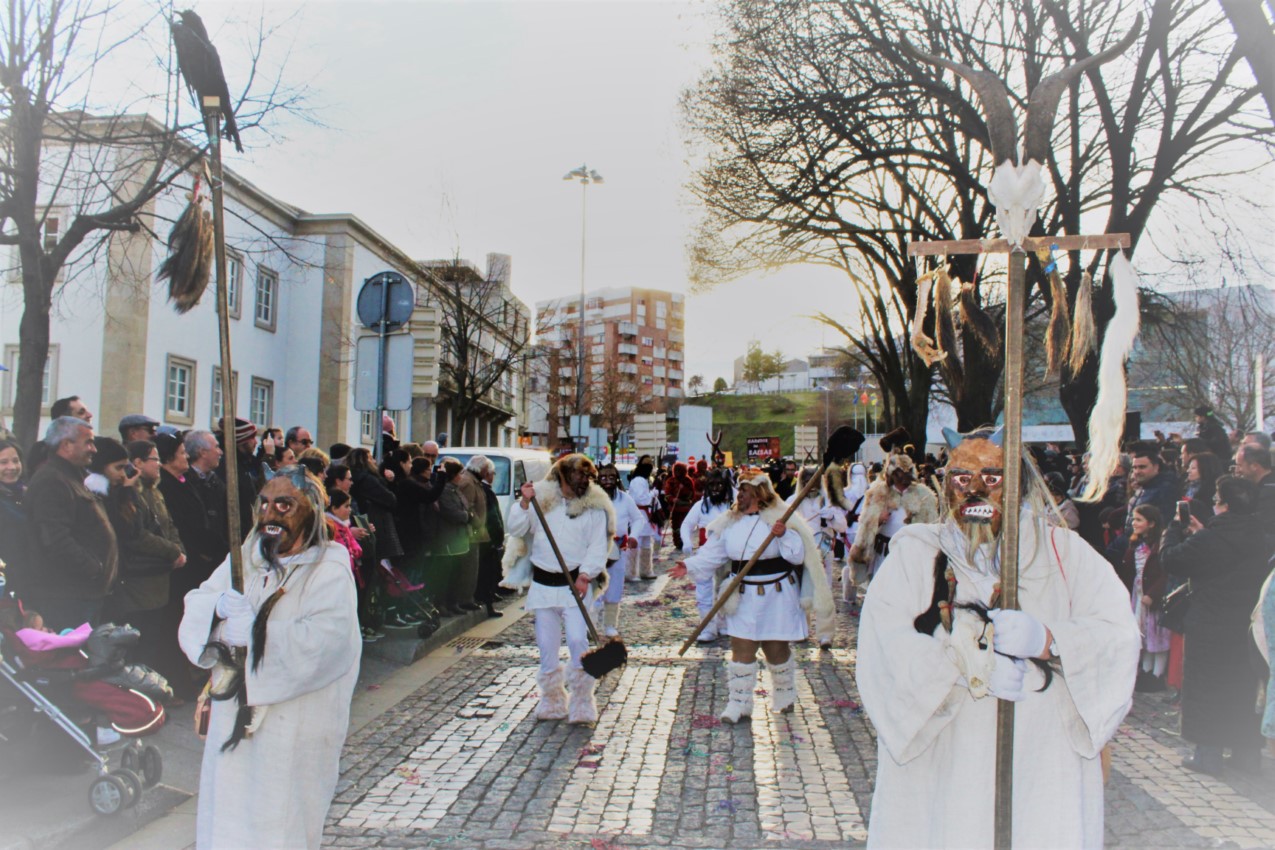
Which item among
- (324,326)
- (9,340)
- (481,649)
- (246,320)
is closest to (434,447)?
(481,649)

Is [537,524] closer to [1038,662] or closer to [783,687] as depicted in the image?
[783,687]

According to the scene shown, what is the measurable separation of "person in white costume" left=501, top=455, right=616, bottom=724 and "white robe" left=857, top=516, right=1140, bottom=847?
3.84 m

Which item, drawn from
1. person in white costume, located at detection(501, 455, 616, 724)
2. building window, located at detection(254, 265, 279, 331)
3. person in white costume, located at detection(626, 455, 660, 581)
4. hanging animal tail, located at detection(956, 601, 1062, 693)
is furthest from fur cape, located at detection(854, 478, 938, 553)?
building window, located at detection(254, 265, 279, 331)

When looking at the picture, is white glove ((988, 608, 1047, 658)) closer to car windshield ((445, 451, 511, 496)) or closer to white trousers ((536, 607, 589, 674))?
white trousers ((536, 607, 589, 674))

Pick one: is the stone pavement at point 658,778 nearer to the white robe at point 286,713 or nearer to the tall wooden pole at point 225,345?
the white robe at point 286,713

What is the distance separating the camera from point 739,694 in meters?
6.86

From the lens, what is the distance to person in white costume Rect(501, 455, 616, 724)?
6980 millimetres

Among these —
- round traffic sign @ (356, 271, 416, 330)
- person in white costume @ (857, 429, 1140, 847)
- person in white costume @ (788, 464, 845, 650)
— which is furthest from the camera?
person in white costume @ (788, 464, 845, 650)

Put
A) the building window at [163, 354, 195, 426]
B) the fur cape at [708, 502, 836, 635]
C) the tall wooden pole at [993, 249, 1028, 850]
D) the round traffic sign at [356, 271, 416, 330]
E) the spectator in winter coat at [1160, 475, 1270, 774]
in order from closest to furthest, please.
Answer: the tall wooden pole at [993, 249, 1028, 850], the spectator in winter coat at [1160, 475, 1270, 774], the fur cape at [708, 502, 836, 635], the round traffic sign at [356, 271, 416, 330], the building window at [163, 354, 195, 426]

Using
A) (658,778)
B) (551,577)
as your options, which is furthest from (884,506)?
(658,778)

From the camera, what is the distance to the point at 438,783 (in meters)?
5.52

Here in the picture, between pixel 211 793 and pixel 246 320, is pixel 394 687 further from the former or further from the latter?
pixel 246 320

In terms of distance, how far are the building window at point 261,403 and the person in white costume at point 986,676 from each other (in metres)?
28.8

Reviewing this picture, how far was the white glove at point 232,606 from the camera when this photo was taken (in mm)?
3486
